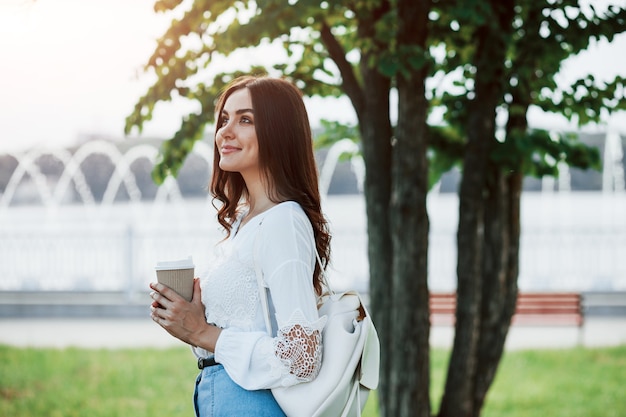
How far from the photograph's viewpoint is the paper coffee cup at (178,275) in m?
2.01

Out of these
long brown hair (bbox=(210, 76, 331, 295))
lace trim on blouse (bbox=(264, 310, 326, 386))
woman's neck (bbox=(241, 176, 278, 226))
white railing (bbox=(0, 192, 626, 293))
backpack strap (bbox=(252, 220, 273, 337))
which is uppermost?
long brown hair (bbox=(210, 76, 331, 295))

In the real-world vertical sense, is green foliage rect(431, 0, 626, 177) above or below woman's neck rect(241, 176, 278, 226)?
above

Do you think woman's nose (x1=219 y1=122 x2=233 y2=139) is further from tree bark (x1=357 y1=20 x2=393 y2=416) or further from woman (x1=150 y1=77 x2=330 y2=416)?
tree bark (x1=357 y1=20 x2=393 y2=416)

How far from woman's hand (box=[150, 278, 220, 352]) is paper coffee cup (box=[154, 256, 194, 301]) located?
16 mm

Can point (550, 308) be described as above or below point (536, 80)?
below

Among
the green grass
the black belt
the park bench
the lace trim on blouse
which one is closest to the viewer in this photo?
the lace trim on blouse

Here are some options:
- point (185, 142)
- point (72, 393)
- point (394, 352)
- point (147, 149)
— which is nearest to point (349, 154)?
point (185, 142)

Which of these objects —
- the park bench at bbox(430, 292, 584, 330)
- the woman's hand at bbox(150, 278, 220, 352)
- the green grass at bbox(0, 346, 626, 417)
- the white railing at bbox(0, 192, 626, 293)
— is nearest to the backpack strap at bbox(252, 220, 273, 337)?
the woman's hand at bbox(150, 278, 220, 352)

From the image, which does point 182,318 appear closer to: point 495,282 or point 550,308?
point 495,282

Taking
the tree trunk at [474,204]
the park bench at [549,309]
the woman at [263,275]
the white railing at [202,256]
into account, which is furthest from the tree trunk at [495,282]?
the white railing at [202,256]

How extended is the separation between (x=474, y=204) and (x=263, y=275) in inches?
91.1

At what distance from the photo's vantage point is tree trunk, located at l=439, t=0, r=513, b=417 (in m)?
4.03

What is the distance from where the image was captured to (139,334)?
356 inches

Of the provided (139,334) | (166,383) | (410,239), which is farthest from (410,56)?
(139,334)
